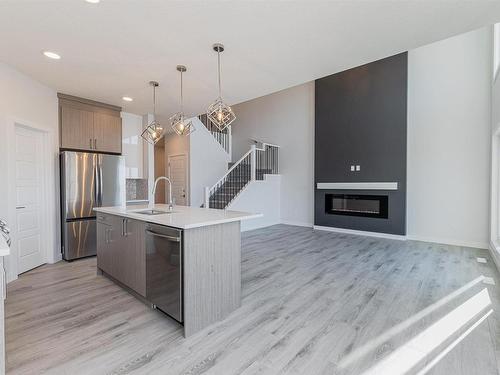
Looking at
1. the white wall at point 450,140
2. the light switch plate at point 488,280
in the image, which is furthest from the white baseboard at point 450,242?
the light switch plate at point 488,280

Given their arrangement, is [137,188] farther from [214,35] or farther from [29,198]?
[214,35]

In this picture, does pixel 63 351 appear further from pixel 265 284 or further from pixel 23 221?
pixel 23 221

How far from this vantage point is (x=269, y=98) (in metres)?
8.16

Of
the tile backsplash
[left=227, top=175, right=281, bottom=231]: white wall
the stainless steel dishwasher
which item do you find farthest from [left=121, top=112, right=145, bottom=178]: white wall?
the stainless steel dishwasher

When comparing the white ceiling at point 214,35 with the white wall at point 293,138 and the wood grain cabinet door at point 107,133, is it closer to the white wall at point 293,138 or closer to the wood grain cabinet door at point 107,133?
the wood grain cabinet door at point 107,133

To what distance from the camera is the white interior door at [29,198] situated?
3654 mm

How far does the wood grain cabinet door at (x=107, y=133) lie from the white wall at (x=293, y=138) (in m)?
4.46

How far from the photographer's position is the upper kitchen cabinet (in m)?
4.41

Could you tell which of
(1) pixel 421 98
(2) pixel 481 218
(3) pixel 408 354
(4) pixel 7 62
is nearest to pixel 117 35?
(4) pixel 7 62

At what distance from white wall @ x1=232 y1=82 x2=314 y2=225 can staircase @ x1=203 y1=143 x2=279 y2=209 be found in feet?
1.12

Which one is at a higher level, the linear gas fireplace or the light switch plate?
the linear gas fireplace

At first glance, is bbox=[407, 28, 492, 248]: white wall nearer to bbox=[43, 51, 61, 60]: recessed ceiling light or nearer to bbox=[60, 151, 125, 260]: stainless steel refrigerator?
bbox=[60, 151, 125, 260]: stainless steel refrigerator

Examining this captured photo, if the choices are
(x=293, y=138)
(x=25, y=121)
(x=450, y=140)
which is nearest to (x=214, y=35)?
(x=25, y=121)

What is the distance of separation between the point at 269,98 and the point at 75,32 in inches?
245
